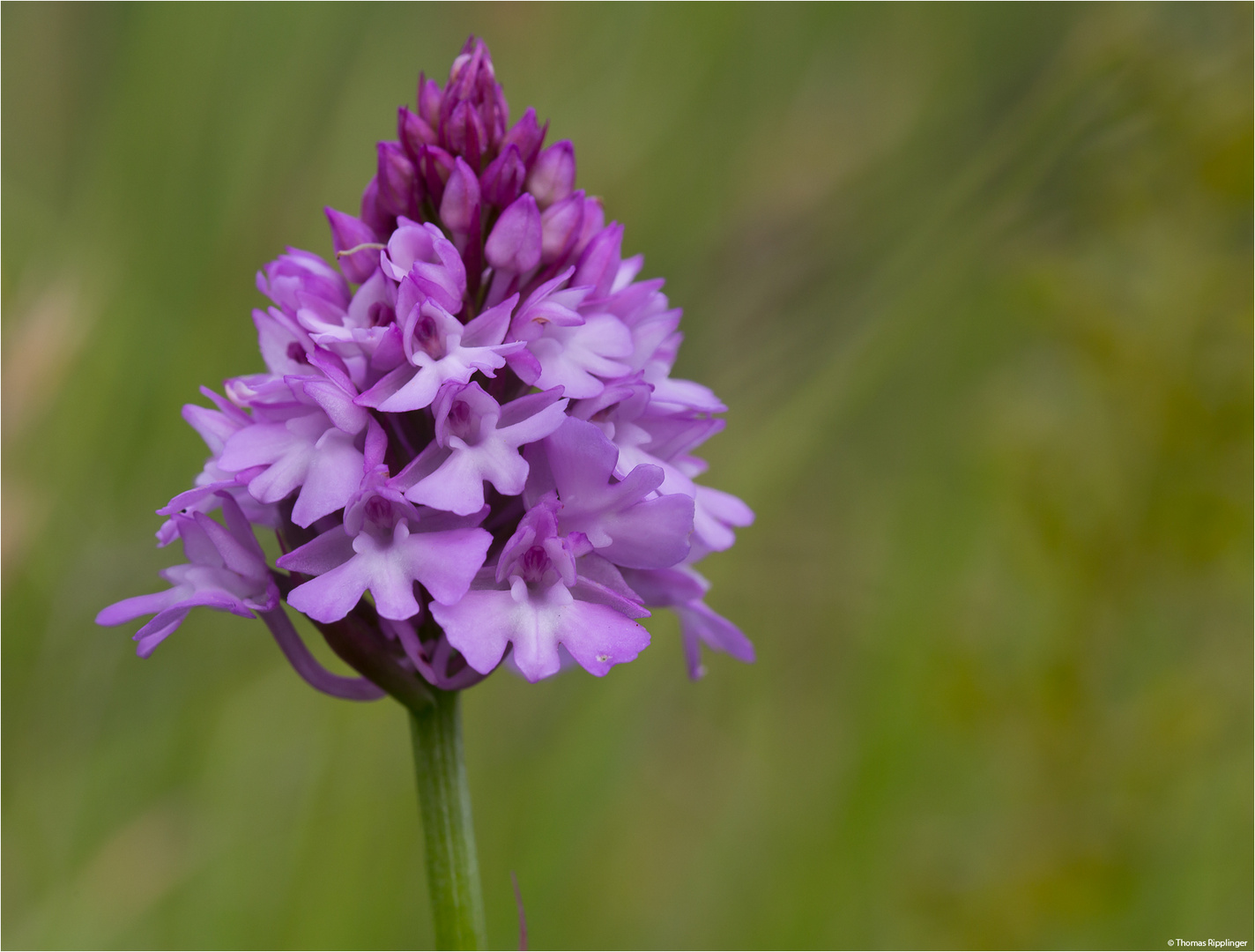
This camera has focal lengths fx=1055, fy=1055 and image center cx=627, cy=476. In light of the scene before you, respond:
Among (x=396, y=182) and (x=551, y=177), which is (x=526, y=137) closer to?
(x=551, y=177)

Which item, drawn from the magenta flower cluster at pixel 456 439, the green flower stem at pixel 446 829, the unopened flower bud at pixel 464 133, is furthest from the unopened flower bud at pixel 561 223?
the green flower stem at pixel 446 829

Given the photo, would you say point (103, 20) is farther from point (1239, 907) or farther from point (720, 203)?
point (1239, 907)

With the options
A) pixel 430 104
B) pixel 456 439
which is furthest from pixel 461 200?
pixel 456 439

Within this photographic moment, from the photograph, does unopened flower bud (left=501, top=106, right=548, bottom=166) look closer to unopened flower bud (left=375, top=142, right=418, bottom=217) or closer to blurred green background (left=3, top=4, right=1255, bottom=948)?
unopened flower bud (left=375, top=142, right=418, bottom=217)

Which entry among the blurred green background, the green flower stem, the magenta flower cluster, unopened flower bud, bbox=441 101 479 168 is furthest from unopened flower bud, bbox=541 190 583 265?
the blurred green background

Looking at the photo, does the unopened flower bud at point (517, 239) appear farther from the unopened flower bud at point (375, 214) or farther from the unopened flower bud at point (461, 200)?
the unopened flower bud at point (375, 214)

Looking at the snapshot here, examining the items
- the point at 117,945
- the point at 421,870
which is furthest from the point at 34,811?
the point at 421,870
